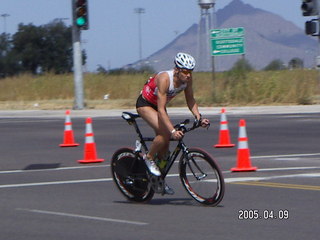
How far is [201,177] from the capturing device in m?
10.4

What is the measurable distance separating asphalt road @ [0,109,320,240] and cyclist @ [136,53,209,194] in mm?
700

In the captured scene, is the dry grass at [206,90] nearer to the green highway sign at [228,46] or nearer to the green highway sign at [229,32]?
the green highway sign at [228,46]

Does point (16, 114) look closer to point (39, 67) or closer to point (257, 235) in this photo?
point (257, 235)

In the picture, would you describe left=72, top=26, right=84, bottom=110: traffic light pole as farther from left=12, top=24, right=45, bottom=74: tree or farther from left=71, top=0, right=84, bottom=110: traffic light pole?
left=12, top=24, right=45, bottom=74: tree

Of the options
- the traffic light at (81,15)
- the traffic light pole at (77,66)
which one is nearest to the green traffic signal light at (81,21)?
the traffic light at (81,15)

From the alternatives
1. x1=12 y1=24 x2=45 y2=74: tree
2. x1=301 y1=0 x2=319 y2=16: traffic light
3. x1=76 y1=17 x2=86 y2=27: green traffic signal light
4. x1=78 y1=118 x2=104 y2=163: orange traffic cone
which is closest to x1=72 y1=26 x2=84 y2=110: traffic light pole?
x1=76 y1=17 x2=86 y2=27: green traffic signal light

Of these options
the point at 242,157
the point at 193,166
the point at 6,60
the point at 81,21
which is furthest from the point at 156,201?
the point at 6,60

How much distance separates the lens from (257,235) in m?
8.64

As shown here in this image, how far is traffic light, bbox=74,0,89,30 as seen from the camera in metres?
32.4

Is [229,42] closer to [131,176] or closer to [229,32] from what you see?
[229,32]

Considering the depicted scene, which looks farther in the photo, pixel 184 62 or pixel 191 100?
pixel 191 100

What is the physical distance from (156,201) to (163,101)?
1.60 m

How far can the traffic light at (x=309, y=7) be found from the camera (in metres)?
30.7

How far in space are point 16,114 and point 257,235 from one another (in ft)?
92.0
